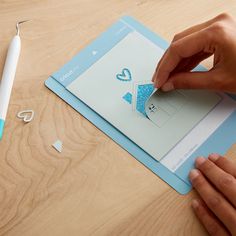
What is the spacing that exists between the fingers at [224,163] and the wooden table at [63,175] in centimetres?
2

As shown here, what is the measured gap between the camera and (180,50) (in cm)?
74

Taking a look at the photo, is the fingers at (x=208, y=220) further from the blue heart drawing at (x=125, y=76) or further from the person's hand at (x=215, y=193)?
the blue heart drawing at (x=125, y=76)

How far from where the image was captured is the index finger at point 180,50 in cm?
74

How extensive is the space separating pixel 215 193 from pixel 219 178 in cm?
3

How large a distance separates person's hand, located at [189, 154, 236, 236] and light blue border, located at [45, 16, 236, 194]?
20mm

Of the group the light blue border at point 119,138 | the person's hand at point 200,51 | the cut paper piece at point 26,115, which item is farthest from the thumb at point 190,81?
the cut paper piece at point 26,115

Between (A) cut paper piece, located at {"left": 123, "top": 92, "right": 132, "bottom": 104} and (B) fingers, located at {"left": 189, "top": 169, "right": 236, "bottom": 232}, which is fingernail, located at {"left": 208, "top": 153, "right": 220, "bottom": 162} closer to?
(B) fingers, located at {"left": 189, "top": 169, "right": 236, "bottom": 232}

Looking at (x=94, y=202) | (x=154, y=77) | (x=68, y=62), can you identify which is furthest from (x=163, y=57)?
(x=94, y=202)

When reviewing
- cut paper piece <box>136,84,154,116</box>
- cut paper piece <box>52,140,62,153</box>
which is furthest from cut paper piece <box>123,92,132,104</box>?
cut paper piece <box>52,140,62,153</box>

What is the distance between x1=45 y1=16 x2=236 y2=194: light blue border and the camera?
695 mm

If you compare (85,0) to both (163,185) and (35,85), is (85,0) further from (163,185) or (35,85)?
(163,185)

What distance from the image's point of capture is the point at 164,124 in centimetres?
73

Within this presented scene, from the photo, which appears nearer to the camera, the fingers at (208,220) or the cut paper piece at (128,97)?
the fingers at (208,220)

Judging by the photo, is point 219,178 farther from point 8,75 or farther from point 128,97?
point 8,75
